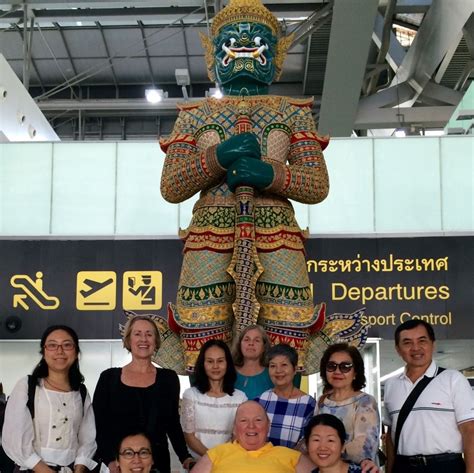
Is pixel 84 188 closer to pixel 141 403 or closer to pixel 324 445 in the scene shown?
pixel 141 403

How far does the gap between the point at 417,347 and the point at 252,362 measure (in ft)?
2.95

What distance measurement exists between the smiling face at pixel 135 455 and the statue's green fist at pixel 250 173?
1752 millimetres

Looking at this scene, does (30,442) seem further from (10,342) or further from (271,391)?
(10,342)

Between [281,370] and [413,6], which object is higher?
[413,6]

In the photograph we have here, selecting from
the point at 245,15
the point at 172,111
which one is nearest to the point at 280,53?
the point at 245,15

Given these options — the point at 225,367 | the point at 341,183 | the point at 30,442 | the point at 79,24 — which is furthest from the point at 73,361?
the point at 79,24

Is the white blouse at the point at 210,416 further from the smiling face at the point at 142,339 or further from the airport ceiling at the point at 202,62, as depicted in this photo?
the airport ceiling at the point at 202,62

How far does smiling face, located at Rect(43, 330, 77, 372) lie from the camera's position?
396 centimetres

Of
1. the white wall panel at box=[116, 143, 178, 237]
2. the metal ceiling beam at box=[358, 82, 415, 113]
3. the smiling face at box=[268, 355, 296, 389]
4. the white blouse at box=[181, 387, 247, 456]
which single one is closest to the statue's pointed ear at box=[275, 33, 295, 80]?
the smiling face at box=[268, 355, 296, 389]

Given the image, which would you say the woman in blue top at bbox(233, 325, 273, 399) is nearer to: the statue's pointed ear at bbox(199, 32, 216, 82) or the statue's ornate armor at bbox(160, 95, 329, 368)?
the statue's ornate armor at bbox(160, 95, 329, 368)

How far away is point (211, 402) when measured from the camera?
4230mm

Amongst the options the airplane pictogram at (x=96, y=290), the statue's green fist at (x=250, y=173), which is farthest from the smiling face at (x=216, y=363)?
the airplane pictogram at (x=96, y=290)

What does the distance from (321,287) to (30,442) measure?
25.3 ft

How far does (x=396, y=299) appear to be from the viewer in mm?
11203
